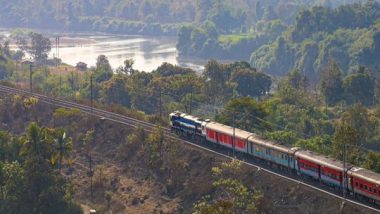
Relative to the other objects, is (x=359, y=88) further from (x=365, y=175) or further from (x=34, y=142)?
(x=34, y=142)

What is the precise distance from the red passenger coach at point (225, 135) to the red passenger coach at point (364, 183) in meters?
16.0

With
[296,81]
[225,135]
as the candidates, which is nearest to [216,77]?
[296,81]

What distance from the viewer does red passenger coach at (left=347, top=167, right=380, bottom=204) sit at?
186 ft

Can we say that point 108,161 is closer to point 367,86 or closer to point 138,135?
point 138,135

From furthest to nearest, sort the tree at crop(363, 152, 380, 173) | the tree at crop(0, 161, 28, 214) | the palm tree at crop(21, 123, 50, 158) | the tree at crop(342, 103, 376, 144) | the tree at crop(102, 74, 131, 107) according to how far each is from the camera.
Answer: the tree at crop(102, 74, 131, 107)
the tree at crop(342, 103, 376, 144)
the palm tree at crop(21, 123, 50, 158)
the tree at crop(0, 161, 28, 214)
the tree at crop(363, 152, 380, 173)

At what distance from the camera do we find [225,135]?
2992 inches

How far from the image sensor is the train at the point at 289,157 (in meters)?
58.4

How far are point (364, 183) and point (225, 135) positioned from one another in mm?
21710

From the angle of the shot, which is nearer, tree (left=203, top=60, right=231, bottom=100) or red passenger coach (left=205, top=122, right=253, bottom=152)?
red passenger coach (left=205, top=122, right=253, bottom=152)

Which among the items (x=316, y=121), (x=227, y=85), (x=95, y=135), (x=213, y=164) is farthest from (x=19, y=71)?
(x=213, y=164)

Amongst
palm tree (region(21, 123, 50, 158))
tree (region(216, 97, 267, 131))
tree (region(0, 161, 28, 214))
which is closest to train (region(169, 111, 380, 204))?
tree (region(216, 97, 267, 131))

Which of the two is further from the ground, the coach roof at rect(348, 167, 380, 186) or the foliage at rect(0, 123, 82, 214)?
the coach roof at rect(348, 167, 380, 186)

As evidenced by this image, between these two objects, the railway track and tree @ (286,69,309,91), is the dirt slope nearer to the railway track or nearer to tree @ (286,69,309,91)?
the railway track

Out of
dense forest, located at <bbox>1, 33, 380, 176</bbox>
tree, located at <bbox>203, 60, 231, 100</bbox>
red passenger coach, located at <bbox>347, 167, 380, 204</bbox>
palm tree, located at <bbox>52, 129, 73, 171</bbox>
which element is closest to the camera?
red passenger coach, located at <bbox>347, 167, 380, 204</bbox>
